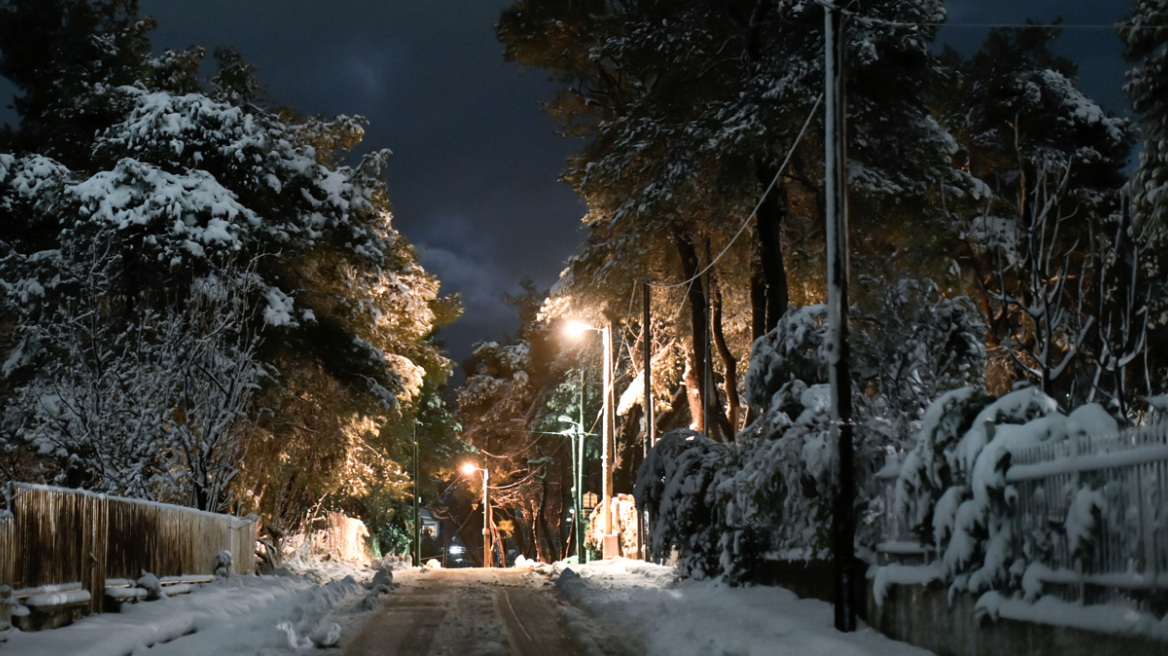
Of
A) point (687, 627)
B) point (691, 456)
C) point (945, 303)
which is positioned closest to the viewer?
point (687, 627)

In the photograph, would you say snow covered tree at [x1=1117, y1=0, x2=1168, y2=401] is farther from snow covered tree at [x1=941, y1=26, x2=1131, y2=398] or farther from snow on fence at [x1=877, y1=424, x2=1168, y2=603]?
snow covered tree at [x1=941, y1=26, x2=1131, y2=398]

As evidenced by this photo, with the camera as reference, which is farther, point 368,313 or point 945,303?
point 368,313

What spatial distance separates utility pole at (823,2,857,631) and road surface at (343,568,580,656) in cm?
303

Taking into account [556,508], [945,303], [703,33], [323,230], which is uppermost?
[703,33]

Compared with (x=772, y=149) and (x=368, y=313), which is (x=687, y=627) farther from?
(x=368, y=313)

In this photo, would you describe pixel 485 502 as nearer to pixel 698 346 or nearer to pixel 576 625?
pixel 698 346

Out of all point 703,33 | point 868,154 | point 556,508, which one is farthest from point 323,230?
point 556,508

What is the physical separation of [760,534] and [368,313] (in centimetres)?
1316

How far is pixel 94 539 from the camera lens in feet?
44.5

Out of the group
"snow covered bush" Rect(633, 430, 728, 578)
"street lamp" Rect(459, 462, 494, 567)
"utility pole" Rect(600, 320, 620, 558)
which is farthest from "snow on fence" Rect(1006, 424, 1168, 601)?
"street lamp" Rect(459, 462, 494, 567)

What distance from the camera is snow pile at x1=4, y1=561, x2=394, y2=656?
36.0 ft

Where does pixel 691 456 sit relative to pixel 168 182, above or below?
below

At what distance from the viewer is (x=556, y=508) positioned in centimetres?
6819

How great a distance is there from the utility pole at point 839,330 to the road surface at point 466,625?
3.03 metres
